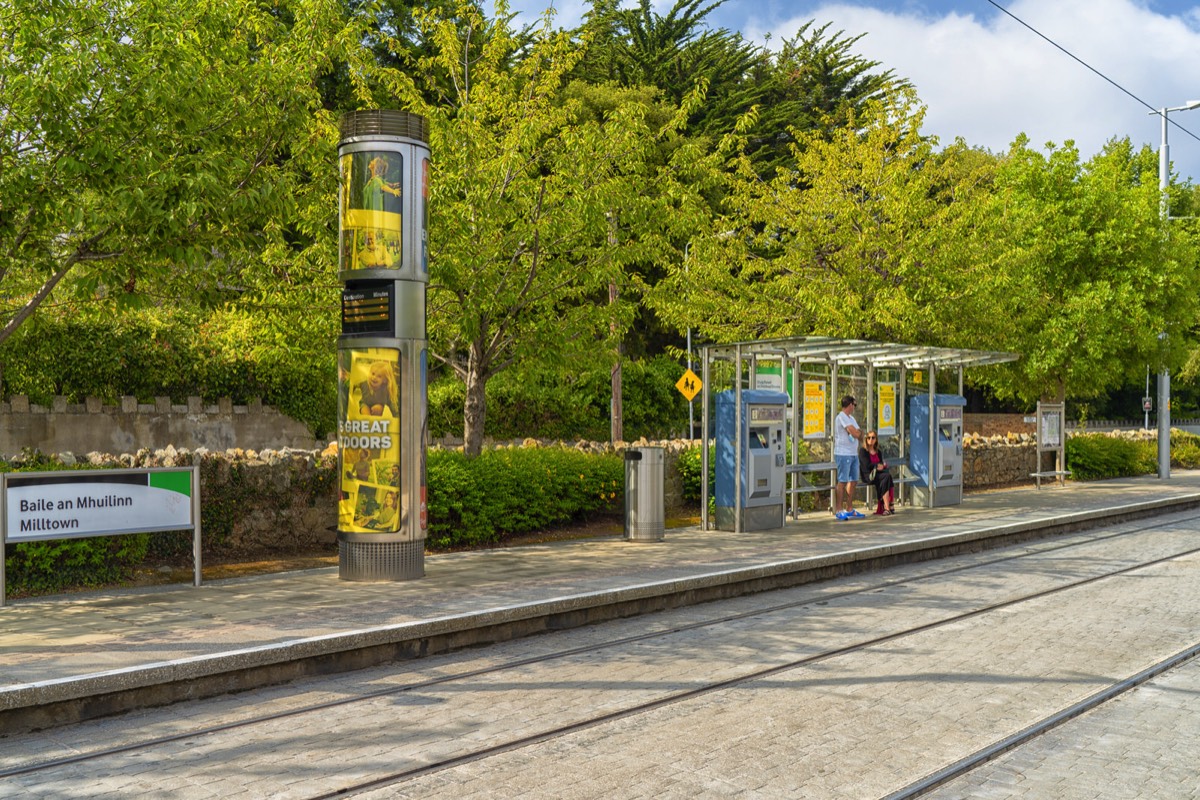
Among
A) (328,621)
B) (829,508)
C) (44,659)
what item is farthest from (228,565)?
(829,508)

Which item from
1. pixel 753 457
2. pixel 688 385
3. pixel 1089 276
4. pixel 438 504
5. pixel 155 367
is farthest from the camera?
pixel 1089 276

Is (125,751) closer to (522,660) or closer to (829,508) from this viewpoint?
(522,660)

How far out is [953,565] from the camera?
546 inches

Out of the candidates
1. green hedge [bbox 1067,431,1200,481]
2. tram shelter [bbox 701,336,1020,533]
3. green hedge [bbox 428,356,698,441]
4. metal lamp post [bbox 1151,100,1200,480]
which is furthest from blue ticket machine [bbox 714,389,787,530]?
metal lamp post [bbox 1151,100,1200,480]

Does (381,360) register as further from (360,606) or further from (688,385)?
(688,385)

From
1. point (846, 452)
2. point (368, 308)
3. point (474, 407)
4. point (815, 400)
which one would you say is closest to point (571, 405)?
point (815, 400)

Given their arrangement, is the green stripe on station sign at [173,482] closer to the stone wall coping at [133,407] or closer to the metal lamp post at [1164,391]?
the stone wall coping at [133,407]

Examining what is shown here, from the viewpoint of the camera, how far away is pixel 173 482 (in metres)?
10.1

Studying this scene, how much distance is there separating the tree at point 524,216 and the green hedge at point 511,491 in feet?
4.40

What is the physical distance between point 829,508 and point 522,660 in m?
12.4

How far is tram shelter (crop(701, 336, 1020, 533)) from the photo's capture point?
15.3 m

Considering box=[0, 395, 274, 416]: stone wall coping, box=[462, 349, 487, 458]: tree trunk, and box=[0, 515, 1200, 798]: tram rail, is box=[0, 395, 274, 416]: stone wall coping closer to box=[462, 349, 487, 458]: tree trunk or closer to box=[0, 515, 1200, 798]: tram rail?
box=[462, 349, 487, 458]: tree trunk

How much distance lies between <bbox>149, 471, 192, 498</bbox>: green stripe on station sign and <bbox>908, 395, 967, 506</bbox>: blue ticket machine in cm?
1339

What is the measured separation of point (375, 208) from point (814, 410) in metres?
9.15
